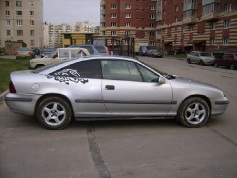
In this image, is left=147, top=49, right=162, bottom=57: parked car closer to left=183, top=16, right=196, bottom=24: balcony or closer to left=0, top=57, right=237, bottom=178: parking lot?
left=183, top=16, right=196, bottom=24: balcony

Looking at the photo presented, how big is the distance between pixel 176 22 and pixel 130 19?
73.6 ft

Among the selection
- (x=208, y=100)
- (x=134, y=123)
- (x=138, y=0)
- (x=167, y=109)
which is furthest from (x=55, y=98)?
(x=138, y=0)

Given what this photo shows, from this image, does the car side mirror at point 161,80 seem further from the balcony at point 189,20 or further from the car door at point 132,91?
the balcony at point 189,20

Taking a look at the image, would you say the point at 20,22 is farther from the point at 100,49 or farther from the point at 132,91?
the point at 132,91

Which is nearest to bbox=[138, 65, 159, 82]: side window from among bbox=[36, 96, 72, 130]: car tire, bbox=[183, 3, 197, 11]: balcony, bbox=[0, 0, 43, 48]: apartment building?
bbox=[36, 96, 72, 130]: car tire

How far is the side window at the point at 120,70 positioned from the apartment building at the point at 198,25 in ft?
130

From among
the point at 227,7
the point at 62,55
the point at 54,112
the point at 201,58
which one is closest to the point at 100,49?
the point at 62,55

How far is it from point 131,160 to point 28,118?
320 cm

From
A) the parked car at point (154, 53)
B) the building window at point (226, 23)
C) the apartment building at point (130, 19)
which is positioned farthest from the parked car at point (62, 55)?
the apartment building at point (130, 19)

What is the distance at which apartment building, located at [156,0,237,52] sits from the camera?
150 ft

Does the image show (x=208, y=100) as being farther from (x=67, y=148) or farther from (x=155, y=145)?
(x=67, y=148)

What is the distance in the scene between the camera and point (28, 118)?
22.6 feet

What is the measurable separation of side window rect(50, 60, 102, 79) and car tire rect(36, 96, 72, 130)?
547 millimetres

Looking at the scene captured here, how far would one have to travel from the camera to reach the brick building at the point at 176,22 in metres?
46.8
